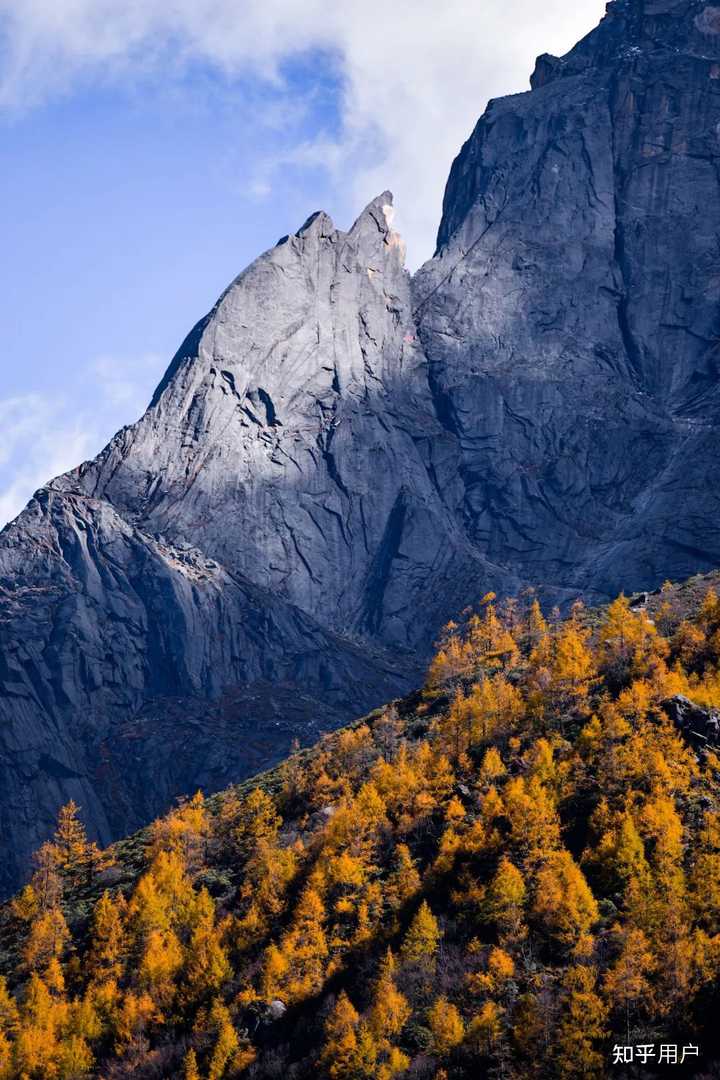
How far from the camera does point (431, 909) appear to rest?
9225cm

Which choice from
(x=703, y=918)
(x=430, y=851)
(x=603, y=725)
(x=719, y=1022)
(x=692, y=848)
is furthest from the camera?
(x=603, y=725)

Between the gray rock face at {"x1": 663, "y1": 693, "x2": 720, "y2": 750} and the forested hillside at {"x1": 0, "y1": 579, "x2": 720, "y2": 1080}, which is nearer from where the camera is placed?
the forested hillside at {"x1": 0, "y1": 579, "x2": 720, "y2": 1080}

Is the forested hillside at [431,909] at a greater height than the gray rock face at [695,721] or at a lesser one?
lesser

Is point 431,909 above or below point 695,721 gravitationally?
below

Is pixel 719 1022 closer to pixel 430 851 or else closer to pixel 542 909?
pixel 542 909

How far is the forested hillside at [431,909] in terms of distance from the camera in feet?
256

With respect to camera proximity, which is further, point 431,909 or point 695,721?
point 695,721

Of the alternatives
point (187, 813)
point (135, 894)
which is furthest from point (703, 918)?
point (187, 813)

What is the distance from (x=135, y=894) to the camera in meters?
104

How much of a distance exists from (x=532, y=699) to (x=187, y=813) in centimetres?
3344

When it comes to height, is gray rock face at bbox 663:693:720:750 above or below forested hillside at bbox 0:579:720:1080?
above

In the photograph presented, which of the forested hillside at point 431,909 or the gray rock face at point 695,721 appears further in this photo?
the gray rock face at point 695,721

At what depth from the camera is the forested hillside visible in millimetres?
77938

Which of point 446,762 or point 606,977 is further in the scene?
point 446,762
